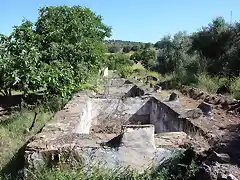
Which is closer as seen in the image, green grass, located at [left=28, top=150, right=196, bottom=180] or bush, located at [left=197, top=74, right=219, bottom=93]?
green grass, located at [left=28, top=150, right=196, bottom=180]

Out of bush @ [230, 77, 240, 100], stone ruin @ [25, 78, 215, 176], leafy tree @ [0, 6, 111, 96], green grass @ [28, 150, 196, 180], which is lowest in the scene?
green grass @ [28, 150, 196, 180]

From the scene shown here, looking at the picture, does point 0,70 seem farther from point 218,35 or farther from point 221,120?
point 218,35

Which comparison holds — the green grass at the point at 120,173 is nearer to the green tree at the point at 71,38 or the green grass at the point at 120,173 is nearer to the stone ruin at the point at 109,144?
the stone ruin at the point at 109,144

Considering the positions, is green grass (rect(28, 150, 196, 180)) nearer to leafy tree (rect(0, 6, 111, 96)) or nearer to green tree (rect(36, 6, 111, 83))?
leafy tree (rect(0, 6, 111, 96))

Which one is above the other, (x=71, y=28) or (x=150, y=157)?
(x=71, y=28)

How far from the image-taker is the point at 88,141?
5.46 m

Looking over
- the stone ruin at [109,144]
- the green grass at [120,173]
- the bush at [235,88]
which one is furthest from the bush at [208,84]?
the green grass at [120,173]

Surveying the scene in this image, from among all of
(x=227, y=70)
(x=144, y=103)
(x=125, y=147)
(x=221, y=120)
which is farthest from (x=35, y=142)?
(x=227, y=70)

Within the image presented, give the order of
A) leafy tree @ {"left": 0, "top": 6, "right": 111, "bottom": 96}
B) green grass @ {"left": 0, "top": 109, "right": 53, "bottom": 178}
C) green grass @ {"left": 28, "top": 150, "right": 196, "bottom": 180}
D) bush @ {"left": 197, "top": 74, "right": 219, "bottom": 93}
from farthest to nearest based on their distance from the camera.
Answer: bush @ {"left": 197, "top": 74, "right": 219, "bottom": 93} < leafy tree @ {"left": 0, "top": 6, "right": 111, "bottom": 96} < green grass @ {"left": 0, "top": 109, "right": 53, "bottom": 178} < green grass @ {"left": 28, "top": 150, "right": 196, "bottom": 180}

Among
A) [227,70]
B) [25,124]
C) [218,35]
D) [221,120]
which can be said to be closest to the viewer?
[221,120]

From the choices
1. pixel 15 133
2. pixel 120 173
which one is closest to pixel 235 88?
pixel 15 133

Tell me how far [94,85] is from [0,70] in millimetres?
4272

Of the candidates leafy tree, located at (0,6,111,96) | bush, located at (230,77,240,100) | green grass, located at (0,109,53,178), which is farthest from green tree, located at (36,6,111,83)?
bush, located at (230,77,240,100)

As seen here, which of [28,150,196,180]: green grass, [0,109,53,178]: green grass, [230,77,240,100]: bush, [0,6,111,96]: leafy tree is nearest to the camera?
[28,150,196,180]: green grass
